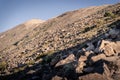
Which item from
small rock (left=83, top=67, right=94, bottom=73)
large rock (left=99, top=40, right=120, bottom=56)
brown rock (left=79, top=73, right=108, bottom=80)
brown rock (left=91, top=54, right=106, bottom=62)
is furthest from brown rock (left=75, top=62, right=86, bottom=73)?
large rock (left=99, top=40, right=120, bottom=56)

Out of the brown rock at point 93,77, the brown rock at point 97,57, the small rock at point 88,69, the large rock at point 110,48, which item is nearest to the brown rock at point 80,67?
the small rock at point 88,69

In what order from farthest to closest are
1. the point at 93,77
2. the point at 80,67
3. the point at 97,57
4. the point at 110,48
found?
the point at 110,48
the point at 80,67
the point at 97,57
the point at 93,77

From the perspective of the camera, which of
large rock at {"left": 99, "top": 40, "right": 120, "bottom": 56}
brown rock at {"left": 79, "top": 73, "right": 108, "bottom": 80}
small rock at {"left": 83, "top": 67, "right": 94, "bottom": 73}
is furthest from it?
large rock at {"left": 99, "top": 40, "right": 120, "bottom": 56}

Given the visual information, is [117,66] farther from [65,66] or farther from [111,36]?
[111,36]

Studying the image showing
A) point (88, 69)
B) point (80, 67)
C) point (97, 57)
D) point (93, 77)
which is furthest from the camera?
point (80, 67)

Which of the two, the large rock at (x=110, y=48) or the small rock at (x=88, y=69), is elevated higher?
the large rock at (x=110, y=48)

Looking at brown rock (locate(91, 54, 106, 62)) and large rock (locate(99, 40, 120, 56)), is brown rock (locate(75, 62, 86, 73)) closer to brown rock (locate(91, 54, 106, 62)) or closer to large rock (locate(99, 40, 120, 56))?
brown rock (locate(91, 54, 106, 62))

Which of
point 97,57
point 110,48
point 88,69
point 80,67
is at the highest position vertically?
point 110,48

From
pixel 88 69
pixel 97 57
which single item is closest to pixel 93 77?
pixel 88 69

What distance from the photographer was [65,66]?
2369 cm

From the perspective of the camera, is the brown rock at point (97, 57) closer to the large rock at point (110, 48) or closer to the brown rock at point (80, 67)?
the large rock at point (110, 48)

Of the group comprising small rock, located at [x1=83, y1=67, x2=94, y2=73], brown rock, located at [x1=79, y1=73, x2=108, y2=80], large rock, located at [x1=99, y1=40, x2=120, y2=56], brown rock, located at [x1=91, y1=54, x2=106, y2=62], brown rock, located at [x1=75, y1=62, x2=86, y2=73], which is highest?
large rock, located at [x1=99, y1=40, x2=120, y2=56]

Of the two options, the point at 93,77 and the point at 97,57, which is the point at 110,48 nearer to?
the point at 97,57

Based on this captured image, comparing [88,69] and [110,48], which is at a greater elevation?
[110,48]
